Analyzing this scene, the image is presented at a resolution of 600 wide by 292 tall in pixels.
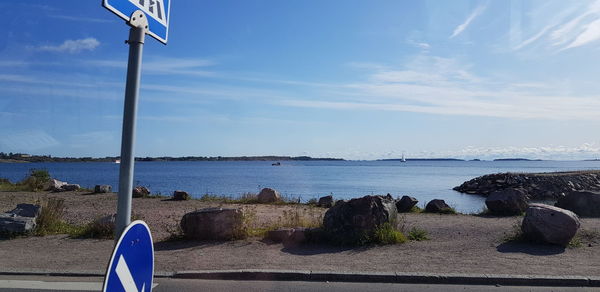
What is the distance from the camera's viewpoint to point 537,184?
54.9m

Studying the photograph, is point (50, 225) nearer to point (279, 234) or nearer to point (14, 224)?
point (14, 224)

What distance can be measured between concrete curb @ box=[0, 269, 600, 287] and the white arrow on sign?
5.23 m

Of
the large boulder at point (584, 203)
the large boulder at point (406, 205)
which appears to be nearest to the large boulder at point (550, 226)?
the large boulder at point (584, 203)

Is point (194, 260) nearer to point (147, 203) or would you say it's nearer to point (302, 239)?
point (302, 239)

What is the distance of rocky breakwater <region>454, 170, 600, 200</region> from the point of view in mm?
52375

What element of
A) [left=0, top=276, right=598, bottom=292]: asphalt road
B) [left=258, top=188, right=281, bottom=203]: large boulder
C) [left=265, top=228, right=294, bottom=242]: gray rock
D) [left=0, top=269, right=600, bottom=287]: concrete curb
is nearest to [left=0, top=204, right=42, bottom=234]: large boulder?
[left=0, top=269, right=600, bottom=287]: concrete curb

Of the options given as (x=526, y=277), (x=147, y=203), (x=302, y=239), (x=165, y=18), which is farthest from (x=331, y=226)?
(x=147, y=203)

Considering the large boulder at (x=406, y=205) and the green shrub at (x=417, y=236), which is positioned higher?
the large boulder at (x=406, y=205)

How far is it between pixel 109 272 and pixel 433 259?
720 cm

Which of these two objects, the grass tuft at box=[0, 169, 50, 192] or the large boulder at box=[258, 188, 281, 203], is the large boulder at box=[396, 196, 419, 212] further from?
the grass tuft at box=[0, 169, 50, 192]

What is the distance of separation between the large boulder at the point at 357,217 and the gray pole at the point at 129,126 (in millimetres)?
7644

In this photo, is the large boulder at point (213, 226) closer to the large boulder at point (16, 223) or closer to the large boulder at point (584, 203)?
the large boulder at point (16, 223)

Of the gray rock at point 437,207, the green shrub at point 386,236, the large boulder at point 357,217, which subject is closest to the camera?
the green shrub at point 386,236

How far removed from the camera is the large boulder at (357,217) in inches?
392
